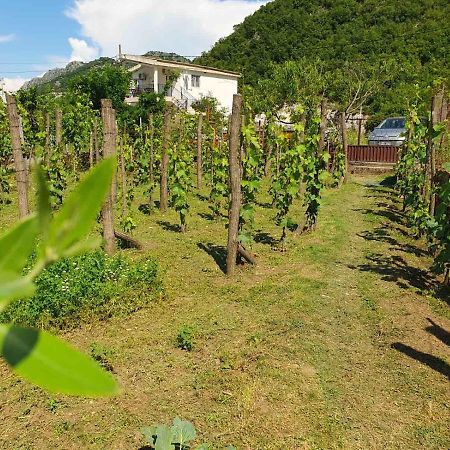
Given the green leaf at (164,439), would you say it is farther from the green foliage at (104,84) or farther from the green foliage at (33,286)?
the green foliage at (104,84)

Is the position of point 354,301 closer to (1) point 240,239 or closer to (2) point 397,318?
(2) point 397,318

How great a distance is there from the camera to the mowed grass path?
11.5 feet

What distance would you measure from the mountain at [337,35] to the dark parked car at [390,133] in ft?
50.9

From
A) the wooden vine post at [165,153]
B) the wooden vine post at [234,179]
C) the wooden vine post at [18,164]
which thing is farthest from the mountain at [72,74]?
the wooden vine post at [234,179]

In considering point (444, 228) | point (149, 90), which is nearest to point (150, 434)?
point (444, 228)

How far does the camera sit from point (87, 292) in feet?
17.4

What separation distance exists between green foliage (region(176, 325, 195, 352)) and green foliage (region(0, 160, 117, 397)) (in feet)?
14.6

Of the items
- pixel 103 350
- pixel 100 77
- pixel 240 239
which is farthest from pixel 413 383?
pixel 100 77

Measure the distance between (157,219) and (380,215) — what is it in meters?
4.96

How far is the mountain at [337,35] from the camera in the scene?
115ft

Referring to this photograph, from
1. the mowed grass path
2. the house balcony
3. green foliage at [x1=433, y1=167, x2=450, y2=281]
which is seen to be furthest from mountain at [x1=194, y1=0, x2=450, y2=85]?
the mowed grass path

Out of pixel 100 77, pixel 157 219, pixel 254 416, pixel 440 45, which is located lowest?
pixel 254 416

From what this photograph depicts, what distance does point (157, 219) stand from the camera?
10023 mm

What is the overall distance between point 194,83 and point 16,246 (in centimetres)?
3785
